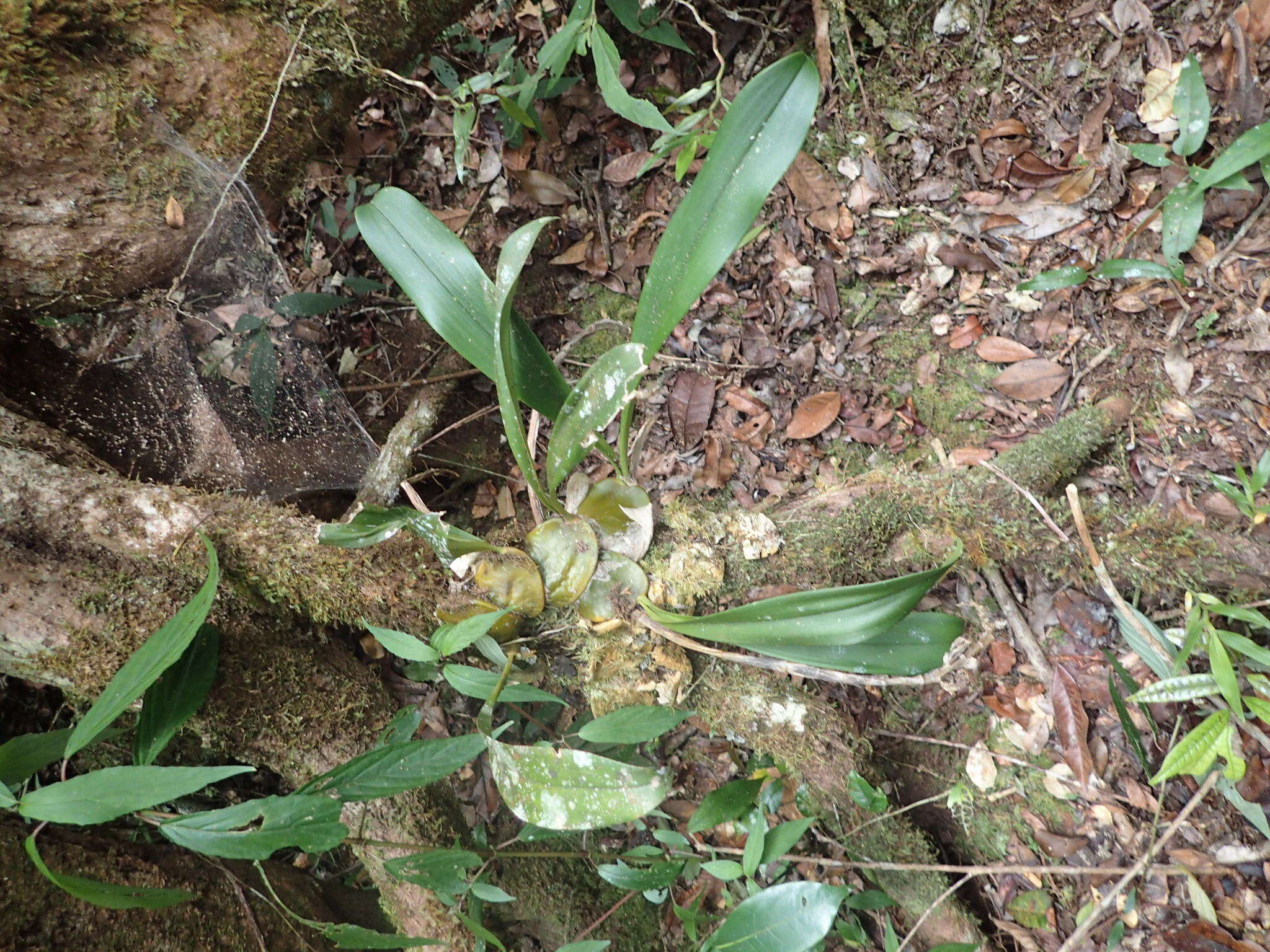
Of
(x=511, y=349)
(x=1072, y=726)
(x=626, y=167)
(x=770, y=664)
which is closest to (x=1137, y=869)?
(x=1072, y=726)

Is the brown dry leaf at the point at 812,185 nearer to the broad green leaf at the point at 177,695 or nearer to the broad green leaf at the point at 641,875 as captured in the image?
the broad green leaf at the point at 641,875

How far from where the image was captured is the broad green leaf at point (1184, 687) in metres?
1.20

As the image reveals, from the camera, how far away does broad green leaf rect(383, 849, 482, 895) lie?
1.11m

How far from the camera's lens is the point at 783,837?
120cm

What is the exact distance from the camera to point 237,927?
120 cm

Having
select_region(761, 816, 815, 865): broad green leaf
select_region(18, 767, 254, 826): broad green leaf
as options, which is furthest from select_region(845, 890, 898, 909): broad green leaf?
select_region(18, 767, 254, 826): broad green leaf

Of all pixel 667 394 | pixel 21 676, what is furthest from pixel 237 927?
pixel 667 394

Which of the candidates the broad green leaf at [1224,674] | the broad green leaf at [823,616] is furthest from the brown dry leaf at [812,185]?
the broad green leaf at [1224,674]

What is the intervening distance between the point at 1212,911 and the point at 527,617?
1.34 metres

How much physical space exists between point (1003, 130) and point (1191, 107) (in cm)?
33

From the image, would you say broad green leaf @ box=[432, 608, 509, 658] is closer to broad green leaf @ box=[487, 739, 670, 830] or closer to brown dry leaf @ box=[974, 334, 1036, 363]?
broad green leaf @ box=[487, 739, 670, 830]

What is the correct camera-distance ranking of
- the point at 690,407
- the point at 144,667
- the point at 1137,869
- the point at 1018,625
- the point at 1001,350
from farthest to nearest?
the point at 690,407 → the point at 1001,350 → the point at 1018,625 → the point at 1137,869 → the point at 144,667

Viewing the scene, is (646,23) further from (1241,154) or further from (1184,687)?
(1184,687)

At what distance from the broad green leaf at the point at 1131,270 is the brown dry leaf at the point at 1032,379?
20 centimetres
